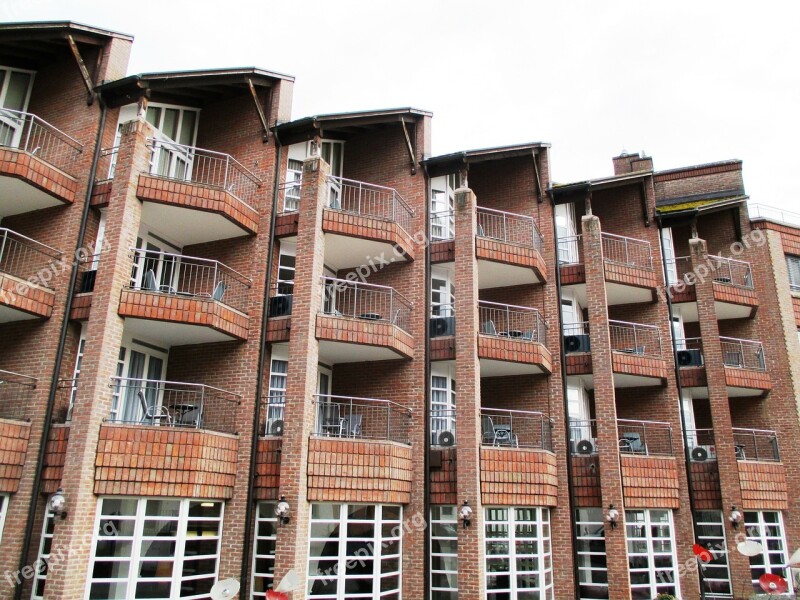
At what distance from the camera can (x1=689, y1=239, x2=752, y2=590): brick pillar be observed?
774 inches

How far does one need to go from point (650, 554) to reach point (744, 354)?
30.1 feet

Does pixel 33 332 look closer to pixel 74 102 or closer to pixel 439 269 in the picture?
pixel 74 102

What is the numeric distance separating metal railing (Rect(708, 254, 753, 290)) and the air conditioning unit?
669 centimetres

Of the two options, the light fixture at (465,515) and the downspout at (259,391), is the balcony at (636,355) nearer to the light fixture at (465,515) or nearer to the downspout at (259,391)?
the light fixture at (465,515)

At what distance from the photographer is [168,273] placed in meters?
18.3

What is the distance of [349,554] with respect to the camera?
15531 millimetres

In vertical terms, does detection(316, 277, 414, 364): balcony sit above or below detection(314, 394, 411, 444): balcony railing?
above

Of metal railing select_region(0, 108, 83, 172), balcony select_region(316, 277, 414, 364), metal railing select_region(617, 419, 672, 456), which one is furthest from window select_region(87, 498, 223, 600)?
metal railing select_region(617, 419, 672, 456)

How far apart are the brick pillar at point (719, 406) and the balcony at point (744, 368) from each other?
2.10ft

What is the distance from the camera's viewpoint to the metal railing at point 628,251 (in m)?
22.9

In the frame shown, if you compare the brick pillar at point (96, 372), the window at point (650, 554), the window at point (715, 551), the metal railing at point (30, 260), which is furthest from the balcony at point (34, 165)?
the window at point (715, 551)

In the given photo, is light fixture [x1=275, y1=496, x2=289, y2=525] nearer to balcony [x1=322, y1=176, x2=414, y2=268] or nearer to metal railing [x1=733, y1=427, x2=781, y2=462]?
balcony [x1=322, y1=176, x2=414, y2=268]

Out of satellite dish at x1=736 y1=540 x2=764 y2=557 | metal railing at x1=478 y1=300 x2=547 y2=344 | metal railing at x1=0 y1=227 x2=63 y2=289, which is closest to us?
metal railing at x1=0 y1=227 x2=63 y2=289

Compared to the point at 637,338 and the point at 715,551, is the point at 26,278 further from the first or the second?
the point at 715,551
